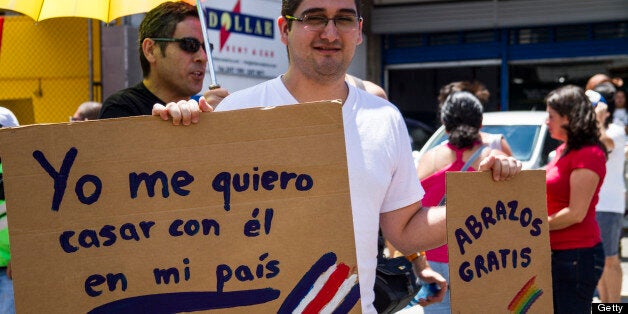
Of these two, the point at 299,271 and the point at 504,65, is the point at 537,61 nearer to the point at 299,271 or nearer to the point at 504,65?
the point at 504,65

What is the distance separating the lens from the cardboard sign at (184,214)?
87.0 inches

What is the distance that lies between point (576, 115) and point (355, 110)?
257cm

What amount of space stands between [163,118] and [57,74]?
8.71 metres

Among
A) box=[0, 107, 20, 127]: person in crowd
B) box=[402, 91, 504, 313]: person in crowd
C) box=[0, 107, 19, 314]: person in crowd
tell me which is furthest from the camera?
box=[402, 91, 504, 313]: person in crowd

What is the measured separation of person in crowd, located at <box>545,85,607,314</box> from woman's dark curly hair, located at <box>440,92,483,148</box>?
45 centimetres

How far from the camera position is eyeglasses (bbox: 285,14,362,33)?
8.33 feet

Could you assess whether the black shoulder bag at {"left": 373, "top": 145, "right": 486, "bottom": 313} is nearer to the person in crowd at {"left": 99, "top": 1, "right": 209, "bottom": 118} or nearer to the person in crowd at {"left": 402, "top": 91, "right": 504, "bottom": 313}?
the person in crowd at {"left": 99, "top": 1, "right": 209, "bottom": 118}

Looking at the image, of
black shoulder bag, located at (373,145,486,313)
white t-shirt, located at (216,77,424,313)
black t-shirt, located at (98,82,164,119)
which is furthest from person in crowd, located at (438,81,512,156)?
white t-shirt, located at (216,77,424,313)

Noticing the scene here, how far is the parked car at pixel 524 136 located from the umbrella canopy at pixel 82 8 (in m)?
4.98

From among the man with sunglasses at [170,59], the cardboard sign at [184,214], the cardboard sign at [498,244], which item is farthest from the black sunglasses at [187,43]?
the cardboard sign at [498,244]

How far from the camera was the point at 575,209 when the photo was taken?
4.57m

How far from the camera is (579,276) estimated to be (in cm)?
452

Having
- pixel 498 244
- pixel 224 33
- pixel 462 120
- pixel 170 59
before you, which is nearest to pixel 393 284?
pixel 498 244

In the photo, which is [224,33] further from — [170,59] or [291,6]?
[291,6]
